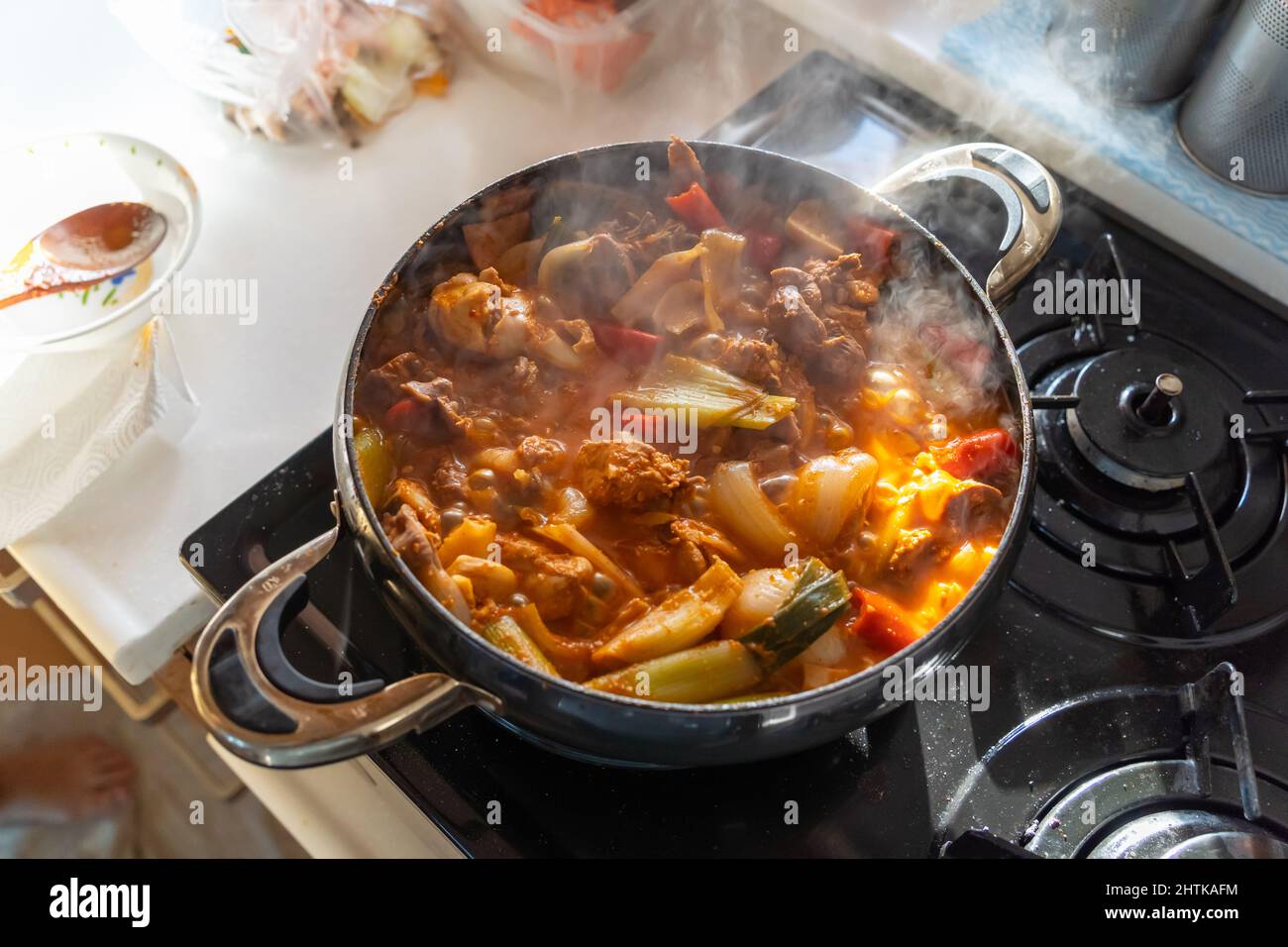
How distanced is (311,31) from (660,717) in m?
1.61

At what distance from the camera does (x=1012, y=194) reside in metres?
1.55

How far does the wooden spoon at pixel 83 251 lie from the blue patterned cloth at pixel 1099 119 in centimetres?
163

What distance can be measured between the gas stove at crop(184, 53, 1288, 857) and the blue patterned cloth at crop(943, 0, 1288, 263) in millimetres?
247

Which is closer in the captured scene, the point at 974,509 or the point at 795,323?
the point at 974,509

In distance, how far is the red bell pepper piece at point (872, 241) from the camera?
155 cm

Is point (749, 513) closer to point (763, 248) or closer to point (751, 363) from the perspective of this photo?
point (751, 363)

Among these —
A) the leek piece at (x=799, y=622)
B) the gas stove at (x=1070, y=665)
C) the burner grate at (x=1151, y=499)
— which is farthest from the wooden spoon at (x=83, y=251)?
the burner grate at (x=1151, y=499)

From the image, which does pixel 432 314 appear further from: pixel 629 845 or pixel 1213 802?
pixel 1213 802

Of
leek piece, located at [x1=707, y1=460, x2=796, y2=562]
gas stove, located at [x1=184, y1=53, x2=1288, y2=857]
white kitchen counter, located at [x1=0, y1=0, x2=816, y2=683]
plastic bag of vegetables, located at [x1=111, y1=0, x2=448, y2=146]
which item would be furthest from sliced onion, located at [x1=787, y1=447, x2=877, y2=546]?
plastic bag of vegetables, located at [x1=111, y1=0, x2=448, y2=146]

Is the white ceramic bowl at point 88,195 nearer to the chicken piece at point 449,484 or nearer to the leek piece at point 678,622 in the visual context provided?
the chicken piece at point 449,484

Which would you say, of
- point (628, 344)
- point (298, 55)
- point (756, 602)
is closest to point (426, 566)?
point (756, 602)

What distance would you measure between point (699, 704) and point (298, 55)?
1.57 m

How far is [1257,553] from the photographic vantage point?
5.09ft
